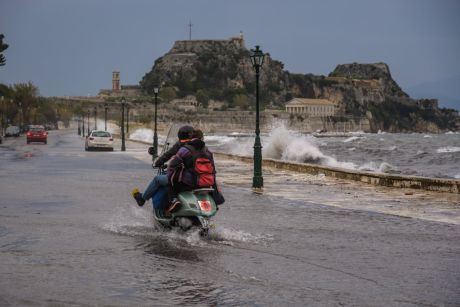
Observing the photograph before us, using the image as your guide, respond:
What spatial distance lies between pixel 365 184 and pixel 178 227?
10.8 meters

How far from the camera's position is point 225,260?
340 inches

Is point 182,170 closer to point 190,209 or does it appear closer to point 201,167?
point 201,167

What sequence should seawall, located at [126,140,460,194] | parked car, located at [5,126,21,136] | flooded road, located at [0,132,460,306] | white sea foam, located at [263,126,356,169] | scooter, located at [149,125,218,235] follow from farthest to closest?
1. parked car, located at [5,126,21,136]
2. white sea foam, located at [263,126,356,169]
3. seawall, located at [126,140,460,194]
4. scooter, located at [149,125,218,235]
5. flooded road, located at [0,132,460,306]

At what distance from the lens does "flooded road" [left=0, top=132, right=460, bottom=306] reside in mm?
6852

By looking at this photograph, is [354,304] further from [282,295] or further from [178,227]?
[178,227]

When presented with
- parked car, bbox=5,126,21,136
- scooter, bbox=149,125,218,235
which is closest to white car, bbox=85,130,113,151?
scooter, bbox=149,125,218,235

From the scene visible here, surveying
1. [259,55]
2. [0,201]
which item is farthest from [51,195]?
[259,55]

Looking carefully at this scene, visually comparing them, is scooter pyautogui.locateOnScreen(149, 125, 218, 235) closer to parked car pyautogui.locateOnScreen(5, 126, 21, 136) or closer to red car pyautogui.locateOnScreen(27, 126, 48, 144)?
red car pyautogui.locateOnScreen(27, 126, 48, 144)

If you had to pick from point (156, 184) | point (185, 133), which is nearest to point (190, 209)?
point (156, 184)

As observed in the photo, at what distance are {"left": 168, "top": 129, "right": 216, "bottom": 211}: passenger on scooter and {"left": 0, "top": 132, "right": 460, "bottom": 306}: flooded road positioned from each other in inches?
24.8

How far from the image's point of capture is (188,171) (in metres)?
9.95

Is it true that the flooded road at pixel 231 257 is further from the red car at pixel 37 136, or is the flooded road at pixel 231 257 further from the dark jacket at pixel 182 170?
the red car at pixel 37 136

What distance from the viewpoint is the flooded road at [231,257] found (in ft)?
22.5

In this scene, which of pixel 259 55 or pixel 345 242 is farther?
pixel 259 55
